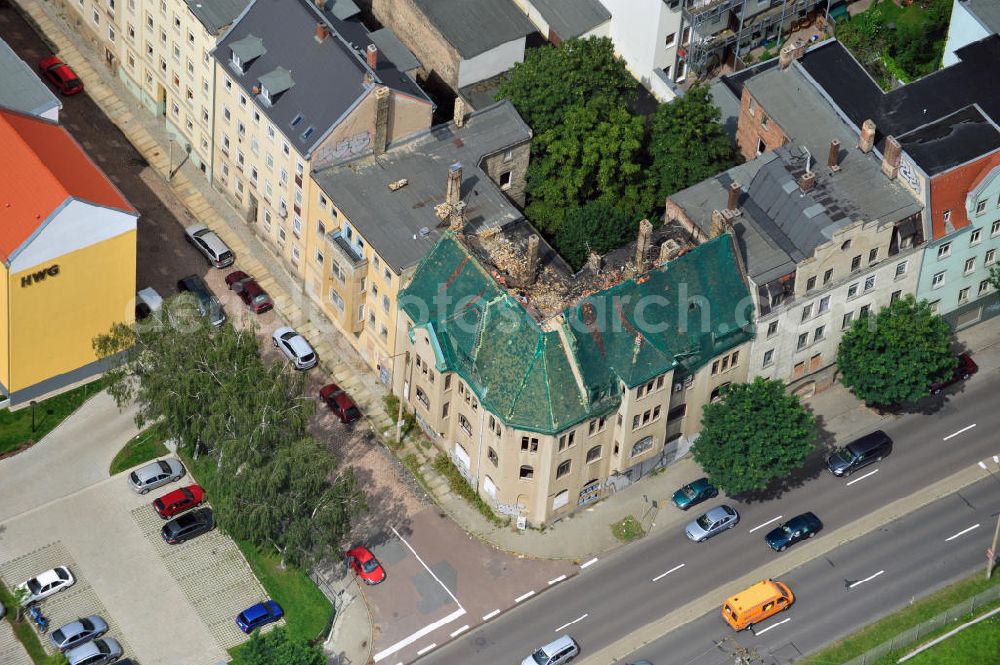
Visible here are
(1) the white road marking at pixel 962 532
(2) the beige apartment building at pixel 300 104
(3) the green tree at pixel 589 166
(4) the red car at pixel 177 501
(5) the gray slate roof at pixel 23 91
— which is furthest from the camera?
(3) the green tree at pixel 589 166

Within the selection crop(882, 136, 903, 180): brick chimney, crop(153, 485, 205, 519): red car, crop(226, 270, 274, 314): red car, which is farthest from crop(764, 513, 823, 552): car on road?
crop(226, 270, 274, 314): red car

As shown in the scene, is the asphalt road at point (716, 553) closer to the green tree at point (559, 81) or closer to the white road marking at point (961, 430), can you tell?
the white road marking at point (961, 430)

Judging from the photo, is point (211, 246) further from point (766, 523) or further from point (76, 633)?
point (766, 523)

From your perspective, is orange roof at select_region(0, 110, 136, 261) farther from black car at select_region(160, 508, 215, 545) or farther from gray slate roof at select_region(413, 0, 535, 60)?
gray slate roof at select_region(413, 0, 535, 60)

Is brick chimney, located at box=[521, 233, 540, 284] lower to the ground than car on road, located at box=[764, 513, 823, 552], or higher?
higher

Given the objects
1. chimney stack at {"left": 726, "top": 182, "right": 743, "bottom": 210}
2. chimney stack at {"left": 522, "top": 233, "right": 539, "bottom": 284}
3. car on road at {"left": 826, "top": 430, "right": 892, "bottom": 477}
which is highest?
chimney stack at {"left": 522, "top": 233, "right": 539, "bottom": 284}

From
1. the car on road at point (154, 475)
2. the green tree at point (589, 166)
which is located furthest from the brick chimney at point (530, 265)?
the car on road at point (154, 475)

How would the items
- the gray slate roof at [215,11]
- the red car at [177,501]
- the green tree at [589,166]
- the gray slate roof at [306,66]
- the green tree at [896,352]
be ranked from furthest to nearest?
the gray slate roof at [215,11] < the green tree at [589,166] < the gray slate roof at [306,66] < the green tree at [896,352] < the red car at [177,501]
